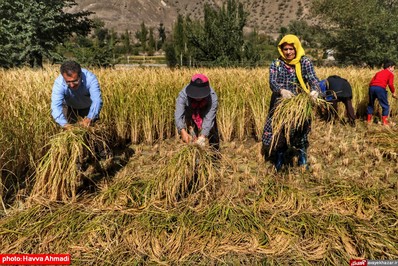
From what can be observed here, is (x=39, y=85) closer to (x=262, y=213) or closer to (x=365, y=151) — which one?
(x=262, y=213)

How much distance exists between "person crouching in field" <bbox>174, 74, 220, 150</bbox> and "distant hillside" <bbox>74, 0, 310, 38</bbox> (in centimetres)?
5727

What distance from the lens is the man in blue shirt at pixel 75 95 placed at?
8.15 ft

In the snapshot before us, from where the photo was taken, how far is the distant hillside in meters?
58.2

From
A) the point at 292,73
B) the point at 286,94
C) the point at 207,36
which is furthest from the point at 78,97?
the point at 207,36

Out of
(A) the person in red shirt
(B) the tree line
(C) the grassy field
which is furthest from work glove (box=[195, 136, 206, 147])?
(B) the tree line

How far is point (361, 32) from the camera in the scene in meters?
15.6

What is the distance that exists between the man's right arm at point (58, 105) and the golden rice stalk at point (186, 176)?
1.03 m

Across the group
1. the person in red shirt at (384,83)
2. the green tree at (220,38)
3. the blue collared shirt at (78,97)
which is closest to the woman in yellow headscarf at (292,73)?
the blue collared shirt at (78,97)

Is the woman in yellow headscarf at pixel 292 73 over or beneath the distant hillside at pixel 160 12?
beneath

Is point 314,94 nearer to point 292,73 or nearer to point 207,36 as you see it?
point 292,73

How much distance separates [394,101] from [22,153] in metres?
6.77

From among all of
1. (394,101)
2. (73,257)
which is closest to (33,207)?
(73,257)

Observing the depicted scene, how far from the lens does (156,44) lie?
127ft

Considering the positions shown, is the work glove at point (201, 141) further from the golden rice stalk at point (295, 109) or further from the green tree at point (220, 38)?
the green tree at point (220, 38)
